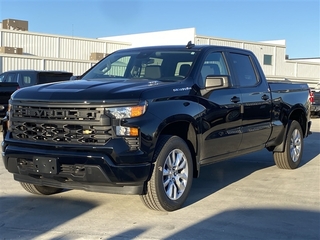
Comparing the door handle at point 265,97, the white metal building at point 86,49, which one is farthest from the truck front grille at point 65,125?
the white metal building at point 86,49

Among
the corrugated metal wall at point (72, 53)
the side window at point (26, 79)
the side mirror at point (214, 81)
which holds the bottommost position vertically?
the side mirror at point (214, 81)

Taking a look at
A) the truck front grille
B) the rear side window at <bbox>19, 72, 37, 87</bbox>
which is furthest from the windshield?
the rear side window at <bbox>19, 72, 37, 87</bbox>

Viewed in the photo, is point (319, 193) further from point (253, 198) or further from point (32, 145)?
point (32, 145)

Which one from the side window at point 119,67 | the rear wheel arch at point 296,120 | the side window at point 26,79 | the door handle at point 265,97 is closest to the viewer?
the side window at point 119,67

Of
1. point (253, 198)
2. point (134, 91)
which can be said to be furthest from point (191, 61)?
point (253, 198)

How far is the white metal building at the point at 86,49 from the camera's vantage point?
28.3 metres

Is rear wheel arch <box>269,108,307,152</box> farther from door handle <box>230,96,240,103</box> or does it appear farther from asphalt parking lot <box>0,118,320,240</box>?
door handle <box>230,96,240,103</box>

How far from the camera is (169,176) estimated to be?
5223 millimetres

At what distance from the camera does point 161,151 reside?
5.00 meters

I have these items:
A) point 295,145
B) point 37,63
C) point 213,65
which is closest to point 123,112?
point 213,65

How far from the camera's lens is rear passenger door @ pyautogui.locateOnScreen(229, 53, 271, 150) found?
6.61m

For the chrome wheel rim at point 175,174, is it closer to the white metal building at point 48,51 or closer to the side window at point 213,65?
the side window at point 213,65

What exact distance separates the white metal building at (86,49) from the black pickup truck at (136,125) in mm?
22588

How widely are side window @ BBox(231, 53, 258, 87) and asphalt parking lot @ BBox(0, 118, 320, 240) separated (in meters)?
1.52
